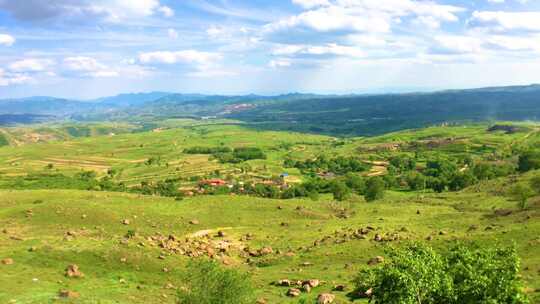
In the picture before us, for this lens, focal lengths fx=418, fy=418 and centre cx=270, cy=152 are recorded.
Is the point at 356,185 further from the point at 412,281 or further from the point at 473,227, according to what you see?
the point at 412,281

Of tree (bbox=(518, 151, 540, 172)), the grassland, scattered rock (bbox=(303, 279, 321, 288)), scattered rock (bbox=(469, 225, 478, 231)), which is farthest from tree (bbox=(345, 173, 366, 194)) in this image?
scattered rock (bbox=(303, 279, 321, 288))

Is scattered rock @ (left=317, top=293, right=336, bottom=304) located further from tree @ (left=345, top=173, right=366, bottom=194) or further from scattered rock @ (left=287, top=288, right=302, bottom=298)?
tree @ (left=345, top=173, right=366, bottom=194)

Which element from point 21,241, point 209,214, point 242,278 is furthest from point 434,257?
point 209,214

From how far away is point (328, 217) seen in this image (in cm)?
8788

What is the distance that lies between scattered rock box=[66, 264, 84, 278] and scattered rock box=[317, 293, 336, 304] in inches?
1073

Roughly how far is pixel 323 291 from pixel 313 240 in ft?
74.9

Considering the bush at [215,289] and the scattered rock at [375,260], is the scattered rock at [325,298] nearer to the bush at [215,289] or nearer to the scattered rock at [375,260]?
the bush at [215,289]

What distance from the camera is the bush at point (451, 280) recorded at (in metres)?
27.2

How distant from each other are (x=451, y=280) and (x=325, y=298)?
17.6 m

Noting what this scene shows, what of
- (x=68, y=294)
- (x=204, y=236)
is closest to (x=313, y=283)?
(x=68, y=294)

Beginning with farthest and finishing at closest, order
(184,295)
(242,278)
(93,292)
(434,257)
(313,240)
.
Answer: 1. (313,240)
2. (93,292)
3. (242,278)
4. (184,295)
5. (434,257)

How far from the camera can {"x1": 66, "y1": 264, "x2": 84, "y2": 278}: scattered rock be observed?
1878 inches

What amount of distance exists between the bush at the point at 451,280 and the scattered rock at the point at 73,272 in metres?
34.2

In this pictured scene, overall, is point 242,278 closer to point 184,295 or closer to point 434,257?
point 184,295
